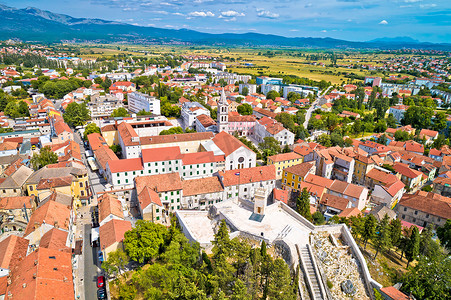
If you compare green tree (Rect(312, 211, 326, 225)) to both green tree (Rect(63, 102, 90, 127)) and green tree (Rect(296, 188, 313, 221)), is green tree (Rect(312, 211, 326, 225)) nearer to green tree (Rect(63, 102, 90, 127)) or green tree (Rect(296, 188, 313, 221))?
green tree (Rect(296, 188, 313, 221))

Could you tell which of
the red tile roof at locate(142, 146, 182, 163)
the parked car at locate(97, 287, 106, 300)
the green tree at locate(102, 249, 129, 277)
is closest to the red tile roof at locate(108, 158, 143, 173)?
the red tile roof at locate(142, 146, 182, 163)

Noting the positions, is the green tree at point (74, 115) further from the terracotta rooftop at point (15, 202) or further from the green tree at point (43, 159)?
the terracotta rooftop at point (15, 202)

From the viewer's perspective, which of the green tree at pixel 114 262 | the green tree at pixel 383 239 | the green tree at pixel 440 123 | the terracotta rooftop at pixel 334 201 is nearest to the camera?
the green tree at pixel 114 262

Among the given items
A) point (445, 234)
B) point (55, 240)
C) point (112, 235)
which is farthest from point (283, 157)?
point (55, 240)

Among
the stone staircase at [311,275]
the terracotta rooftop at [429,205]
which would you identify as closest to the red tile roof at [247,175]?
the stone staircase at [311,275]

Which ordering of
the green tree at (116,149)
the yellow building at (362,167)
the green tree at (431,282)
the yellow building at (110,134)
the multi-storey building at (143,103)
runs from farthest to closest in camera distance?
1. the multi-storey building at (143,103)
2. the yellow building at (110,134)
3. the green tree at (116,149)
4. the yellow building at (362,167)
5. the green tree at (431,282)

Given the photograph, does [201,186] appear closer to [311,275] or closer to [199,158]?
[199,158]
